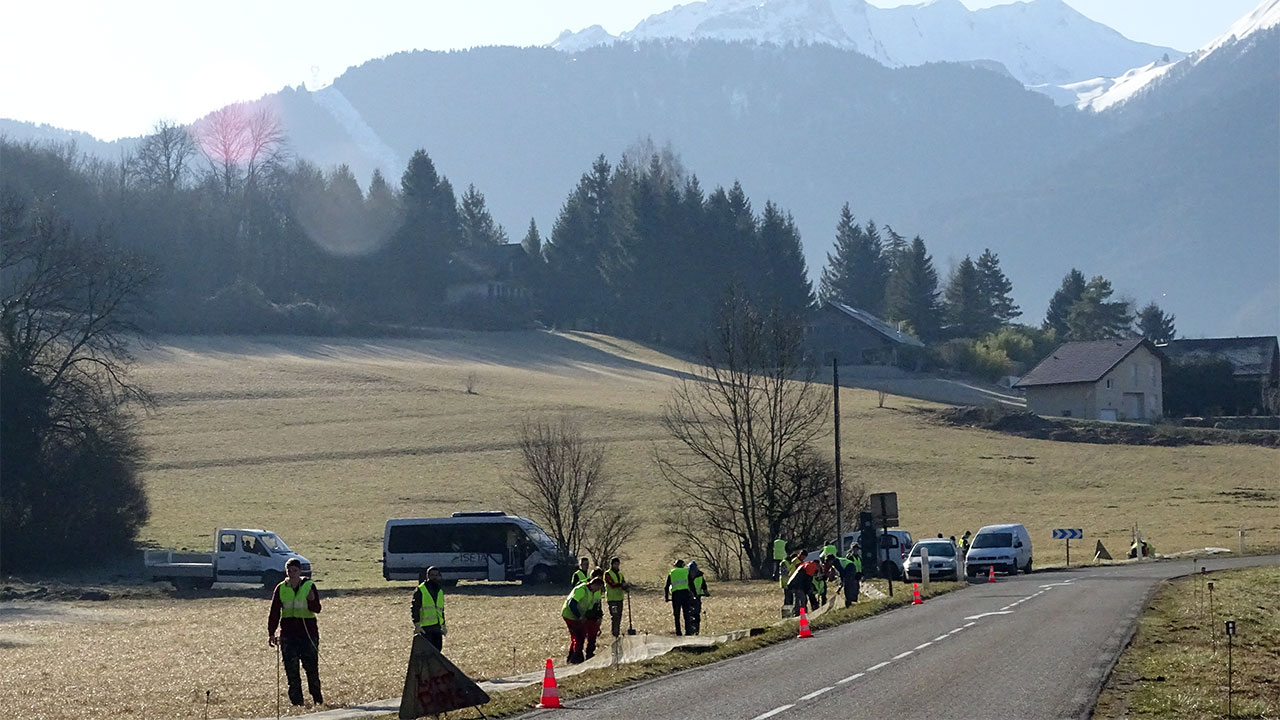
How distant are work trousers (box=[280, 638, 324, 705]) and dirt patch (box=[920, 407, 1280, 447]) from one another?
217 feet

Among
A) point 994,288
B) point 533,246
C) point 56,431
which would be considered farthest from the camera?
point 994,288

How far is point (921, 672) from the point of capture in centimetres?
1797

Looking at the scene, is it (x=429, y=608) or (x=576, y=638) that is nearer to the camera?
(x=429, y=608)

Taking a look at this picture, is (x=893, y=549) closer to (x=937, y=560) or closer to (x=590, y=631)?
(x=937, y=560)

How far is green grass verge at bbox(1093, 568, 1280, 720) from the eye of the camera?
1498cm

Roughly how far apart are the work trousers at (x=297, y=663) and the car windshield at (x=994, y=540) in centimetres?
2938

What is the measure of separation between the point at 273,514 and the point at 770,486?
19.4m

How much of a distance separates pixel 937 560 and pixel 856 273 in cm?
12181

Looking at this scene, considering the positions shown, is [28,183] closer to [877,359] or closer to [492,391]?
[492,391]

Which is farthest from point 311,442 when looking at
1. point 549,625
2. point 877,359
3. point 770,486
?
point 877,359

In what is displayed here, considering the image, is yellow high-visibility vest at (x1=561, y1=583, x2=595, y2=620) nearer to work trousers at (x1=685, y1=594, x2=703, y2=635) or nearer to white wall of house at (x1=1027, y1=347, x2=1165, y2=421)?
work trousers at (x1=685, y1=594, x2=703, y2=635)

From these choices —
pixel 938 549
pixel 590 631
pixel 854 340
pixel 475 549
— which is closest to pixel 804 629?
pixel 590 631

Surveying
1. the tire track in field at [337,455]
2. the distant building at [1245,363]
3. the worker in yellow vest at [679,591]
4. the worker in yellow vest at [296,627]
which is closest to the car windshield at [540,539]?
the worker in yellow vest at [679,591]

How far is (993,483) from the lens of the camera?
64125 mm
